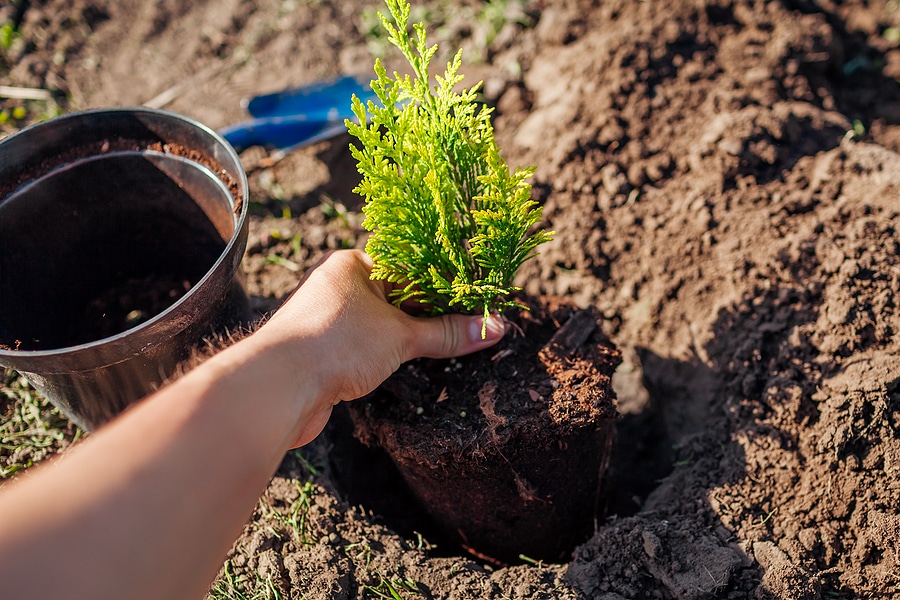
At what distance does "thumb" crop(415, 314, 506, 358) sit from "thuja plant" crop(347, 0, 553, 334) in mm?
65

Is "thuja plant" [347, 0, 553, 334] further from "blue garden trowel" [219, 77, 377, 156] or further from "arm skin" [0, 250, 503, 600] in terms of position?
"blue garden trowel" [219, 77, 377, 156]

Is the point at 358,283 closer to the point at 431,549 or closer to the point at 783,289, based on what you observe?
the point at 431,549

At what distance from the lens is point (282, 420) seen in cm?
165

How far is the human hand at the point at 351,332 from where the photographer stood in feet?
6.22

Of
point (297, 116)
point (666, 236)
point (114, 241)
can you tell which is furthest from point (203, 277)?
point (666, 236)

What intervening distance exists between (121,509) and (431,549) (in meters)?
1.67

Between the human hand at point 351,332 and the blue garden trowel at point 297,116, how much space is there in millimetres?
1745

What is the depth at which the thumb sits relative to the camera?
228 cm

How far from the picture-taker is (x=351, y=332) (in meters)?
2.02

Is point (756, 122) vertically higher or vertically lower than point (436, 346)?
higher

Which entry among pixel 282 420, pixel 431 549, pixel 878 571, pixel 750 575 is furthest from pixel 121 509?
pixel 878 571

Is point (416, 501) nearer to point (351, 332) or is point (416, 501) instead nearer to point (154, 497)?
point (351, 332)

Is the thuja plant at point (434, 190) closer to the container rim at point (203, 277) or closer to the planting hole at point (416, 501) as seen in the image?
the container rim at point (203, 277)

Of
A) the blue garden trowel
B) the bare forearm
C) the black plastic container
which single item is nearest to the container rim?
the black plastic container
